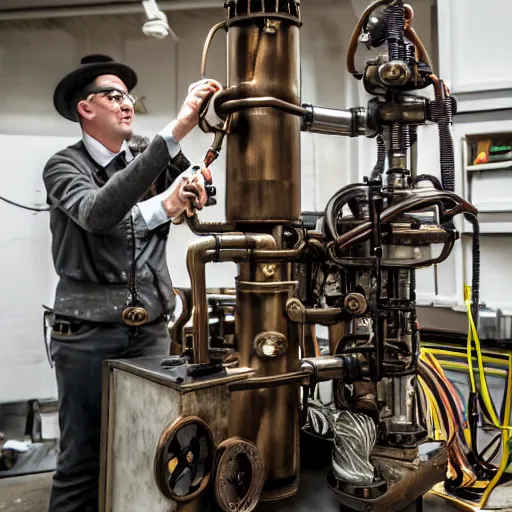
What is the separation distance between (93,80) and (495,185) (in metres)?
1.74

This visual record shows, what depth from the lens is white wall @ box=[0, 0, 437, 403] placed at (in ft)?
9.55

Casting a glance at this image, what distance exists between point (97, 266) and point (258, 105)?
29.3 inches

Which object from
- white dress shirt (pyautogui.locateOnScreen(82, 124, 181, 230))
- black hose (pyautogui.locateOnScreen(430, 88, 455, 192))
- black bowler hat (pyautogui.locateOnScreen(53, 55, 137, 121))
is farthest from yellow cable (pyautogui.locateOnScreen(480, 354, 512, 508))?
black bowler hat (pyautogui.locateOnScreen(53, 55, 137, 121))

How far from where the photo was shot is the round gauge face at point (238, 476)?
2.86ft

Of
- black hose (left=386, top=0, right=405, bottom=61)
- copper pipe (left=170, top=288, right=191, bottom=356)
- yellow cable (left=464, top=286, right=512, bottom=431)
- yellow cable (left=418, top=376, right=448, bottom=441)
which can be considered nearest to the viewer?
black hose (left=386, top=0, right=405, bottom=61)

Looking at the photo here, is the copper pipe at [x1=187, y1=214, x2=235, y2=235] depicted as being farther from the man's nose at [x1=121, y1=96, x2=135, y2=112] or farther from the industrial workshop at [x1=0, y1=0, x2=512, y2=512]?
the man's nose at [x1=121, y1=96, x2=135, y2=112]

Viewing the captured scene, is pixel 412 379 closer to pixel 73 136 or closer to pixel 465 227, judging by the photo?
pixel 465 227

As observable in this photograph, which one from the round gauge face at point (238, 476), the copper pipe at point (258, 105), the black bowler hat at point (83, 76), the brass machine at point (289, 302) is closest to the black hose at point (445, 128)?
the brass machine at point (289, 302)

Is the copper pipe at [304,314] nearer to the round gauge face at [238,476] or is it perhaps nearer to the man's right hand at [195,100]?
the round gauge face at [238,476]

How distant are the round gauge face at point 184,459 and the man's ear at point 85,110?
3.85 feet

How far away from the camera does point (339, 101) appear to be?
2975mm

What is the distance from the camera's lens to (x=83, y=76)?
166 centimetres

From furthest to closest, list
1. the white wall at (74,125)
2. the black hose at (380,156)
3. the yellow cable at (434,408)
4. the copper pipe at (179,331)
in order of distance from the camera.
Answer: the white wall at (74,125), the copper pipe at (179,331), the yellow cable at (434,408), the black hose at (380,156)

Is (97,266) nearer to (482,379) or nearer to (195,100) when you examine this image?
(195,100)
